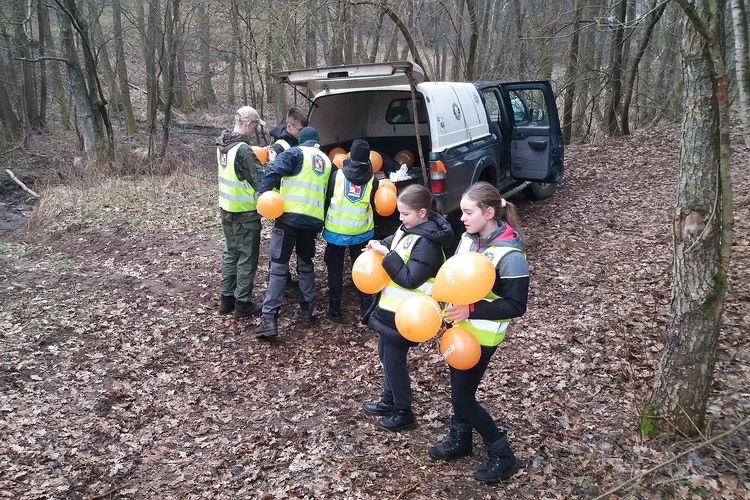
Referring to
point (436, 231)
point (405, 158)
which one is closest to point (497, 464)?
point (436, 231)

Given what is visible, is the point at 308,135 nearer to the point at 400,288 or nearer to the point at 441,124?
the point at 441,124

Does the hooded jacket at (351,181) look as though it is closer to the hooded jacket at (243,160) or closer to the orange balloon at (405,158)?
the hooded jacket at (243,160)

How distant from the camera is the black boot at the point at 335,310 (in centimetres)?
559

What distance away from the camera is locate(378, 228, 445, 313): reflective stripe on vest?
328 cm

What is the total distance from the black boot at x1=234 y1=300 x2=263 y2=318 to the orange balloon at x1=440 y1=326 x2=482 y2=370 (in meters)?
3.23

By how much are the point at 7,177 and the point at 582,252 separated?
42.9 ft

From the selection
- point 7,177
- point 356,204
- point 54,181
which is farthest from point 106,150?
point 356,204

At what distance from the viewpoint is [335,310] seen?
221 inches

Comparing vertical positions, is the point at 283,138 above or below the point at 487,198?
above

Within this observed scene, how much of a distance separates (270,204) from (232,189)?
2.16ft

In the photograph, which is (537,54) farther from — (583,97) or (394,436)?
(394,436)

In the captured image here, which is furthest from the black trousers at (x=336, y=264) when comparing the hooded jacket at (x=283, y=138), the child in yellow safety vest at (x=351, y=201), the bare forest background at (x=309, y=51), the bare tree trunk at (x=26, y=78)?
the bare tree trunk at (x=26, y=78)

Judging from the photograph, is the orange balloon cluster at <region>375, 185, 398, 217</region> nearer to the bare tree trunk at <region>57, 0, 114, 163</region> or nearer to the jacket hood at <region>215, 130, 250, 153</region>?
the jacket hood at <region>215, 130, 250, 153</region>

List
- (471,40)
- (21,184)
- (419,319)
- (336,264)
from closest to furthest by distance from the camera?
(419,319) < (336,264) < (471,40) < (21,184)
